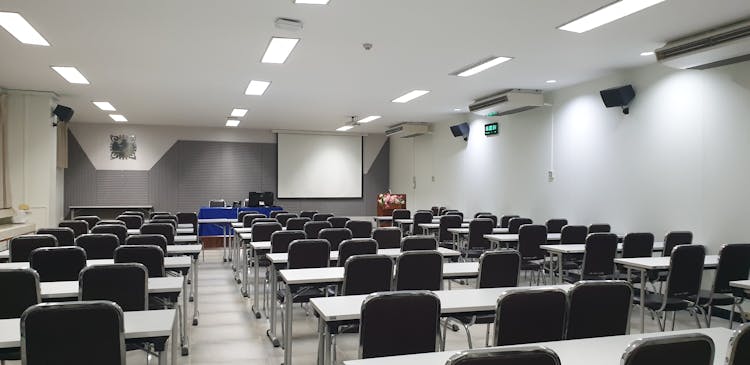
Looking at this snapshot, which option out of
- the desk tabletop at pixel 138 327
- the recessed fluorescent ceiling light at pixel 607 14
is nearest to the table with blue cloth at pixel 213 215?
the recessed fluorescent ceiling light at pixel 607 14

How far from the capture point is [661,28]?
607 centimetres

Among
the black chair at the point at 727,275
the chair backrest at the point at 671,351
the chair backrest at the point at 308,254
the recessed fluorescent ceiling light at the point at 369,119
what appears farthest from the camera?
the recessed fluorescent ceiling light at the point at 369,119

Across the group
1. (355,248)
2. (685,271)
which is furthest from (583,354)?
(685,271)

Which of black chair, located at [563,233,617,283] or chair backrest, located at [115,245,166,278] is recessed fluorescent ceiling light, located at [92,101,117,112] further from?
black chair, located at [563,233,617,283]

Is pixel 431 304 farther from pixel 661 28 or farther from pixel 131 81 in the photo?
pixel 131 81

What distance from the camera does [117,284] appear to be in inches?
140

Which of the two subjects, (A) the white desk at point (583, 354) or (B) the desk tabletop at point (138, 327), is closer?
(A) the white desk at point (583, 354)

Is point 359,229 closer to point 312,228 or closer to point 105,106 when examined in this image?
point 312,228

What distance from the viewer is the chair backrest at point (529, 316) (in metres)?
2.82

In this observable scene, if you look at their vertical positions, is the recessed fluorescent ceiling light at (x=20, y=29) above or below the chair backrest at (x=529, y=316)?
above

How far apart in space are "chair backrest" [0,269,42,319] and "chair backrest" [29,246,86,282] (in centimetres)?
104

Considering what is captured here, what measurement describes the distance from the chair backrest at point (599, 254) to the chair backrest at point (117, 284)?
182 inches

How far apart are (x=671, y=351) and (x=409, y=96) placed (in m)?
9.13

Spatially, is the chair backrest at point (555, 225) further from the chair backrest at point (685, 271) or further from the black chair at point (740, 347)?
the black chair at point (740, 347)
